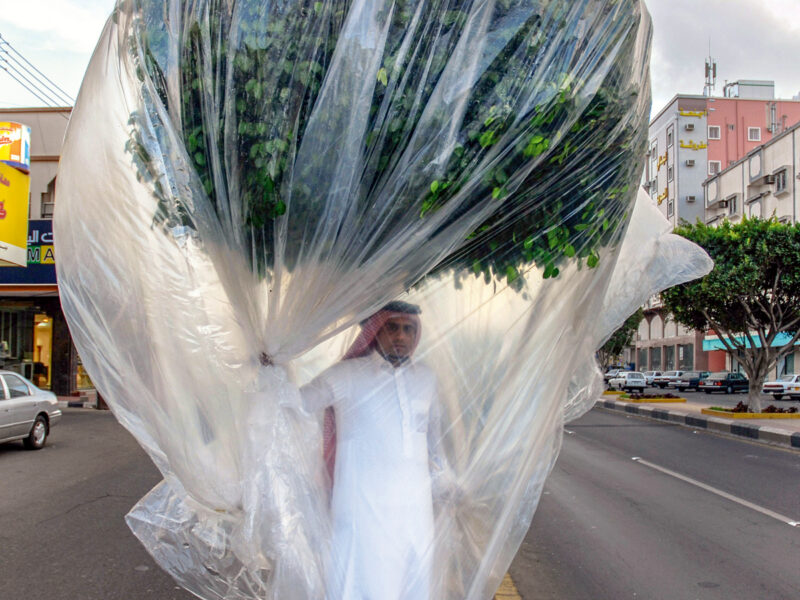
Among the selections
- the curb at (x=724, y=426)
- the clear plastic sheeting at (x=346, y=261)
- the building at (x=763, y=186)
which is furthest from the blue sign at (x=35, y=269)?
the building at (x=763, y=186)

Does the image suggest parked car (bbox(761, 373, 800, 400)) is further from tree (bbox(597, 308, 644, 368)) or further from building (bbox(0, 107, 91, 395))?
building (bbox(0, 107, 91, 395))

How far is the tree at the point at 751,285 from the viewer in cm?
1647

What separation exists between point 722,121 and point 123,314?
53539mm

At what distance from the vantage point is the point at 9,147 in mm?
15508

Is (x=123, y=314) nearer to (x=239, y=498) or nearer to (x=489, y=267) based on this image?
(x=239, y=498)

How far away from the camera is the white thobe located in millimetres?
2191

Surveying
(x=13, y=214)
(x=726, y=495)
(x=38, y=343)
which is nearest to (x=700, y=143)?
(x=38, y=343)

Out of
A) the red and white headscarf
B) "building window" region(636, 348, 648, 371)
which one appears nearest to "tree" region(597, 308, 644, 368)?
"building window" region(636, 348, 648, 371)

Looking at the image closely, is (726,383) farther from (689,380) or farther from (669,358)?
(669,358)

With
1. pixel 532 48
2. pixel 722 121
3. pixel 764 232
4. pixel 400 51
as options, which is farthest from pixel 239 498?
pixel 722 121

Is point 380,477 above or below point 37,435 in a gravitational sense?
above

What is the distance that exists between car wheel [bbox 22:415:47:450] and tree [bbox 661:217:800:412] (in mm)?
14111

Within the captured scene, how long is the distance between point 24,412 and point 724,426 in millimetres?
13642

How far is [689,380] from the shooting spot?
35.7 meters
